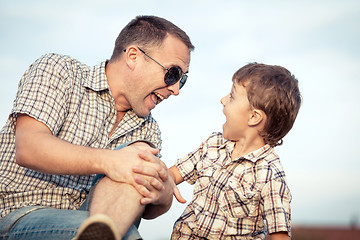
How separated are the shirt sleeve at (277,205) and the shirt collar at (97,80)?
1778 mm

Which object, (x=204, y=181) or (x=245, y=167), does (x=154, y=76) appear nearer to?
(x=204, y=181)

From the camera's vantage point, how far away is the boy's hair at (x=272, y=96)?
382 cm

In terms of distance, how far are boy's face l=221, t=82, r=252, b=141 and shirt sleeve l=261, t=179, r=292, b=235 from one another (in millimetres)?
572

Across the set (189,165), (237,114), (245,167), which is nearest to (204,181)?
(189,165)

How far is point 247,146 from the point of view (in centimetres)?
390

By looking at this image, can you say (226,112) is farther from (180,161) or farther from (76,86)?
(76,86)

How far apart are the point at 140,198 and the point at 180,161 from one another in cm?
138

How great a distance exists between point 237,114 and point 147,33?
4.74 ft

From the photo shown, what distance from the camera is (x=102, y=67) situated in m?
4.38

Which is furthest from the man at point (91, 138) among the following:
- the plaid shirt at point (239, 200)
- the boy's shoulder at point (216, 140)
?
the boy's shoulder at point (216, 140)

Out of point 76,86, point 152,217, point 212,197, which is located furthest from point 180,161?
point 76,86

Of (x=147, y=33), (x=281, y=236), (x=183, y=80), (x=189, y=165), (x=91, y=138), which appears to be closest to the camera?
(x=281, y=236)

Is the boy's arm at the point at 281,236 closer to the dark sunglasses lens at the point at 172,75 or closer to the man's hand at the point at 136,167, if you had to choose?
the man's hand at the point at 136,167

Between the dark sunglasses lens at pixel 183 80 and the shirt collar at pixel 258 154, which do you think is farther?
the dark sunglasses lens at pixel 183 80
